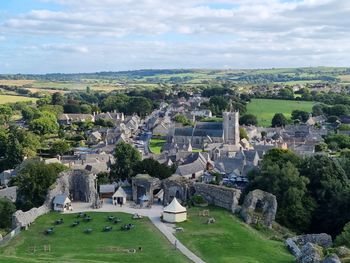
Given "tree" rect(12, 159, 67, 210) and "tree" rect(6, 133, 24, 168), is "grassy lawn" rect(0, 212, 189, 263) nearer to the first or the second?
"tree" rect(12, 159, 67, 210)

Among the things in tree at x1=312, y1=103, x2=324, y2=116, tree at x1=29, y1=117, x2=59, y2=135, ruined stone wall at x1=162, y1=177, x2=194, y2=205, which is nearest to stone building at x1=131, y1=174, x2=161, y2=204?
ruined stone wall at x1=162, y1=177, x2=194, y2=205

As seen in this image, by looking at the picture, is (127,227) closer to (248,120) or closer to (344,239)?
(344,239)

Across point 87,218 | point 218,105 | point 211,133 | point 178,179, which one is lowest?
point 211,133

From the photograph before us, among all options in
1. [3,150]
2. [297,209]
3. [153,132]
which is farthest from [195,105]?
[297,209]

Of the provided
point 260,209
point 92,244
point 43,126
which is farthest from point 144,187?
point 43,126

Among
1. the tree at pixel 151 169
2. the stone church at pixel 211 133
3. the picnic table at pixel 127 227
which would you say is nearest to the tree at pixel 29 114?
the stone church at pixel 211 133

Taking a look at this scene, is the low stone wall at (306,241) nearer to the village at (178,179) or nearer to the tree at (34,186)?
the village at (178,179)

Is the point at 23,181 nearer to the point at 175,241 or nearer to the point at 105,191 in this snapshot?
the point at 105,191

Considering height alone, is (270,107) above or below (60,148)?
below
